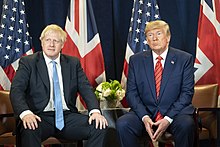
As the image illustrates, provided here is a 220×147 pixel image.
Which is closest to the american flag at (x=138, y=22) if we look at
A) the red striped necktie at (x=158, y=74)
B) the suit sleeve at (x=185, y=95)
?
the red striped necktie at (x=158, y=74)

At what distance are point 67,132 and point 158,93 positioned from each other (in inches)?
36.9

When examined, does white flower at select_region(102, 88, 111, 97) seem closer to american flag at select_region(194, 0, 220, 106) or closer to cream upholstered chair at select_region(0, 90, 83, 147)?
cream upholstered chair at select_region(0, 90, 83, 147)

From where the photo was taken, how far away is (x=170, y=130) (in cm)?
425

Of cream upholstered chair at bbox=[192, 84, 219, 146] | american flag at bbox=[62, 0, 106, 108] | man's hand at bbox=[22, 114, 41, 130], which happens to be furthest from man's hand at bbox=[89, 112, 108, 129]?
american flag at bbox=[62, 0, 106, 108]

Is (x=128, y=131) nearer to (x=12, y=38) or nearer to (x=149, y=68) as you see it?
(x=149, y=68)

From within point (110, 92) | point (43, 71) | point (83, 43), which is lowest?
point (110, 92)

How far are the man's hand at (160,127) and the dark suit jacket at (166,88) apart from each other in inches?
4.3

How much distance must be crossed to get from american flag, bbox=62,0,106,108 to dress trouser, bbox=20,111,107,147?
1377 mm

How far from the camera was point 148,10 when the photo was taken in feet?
18.5

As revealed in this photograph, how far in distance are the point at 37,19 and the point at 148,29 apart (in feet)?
6.87

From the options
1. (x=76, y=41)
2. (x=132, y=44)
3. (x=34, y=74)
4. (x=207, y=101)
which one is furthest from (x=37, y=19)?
(x=207, y=101)

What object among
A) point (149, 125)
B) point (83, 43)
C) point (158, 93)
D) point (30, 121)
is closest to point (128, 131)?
point (149, 125)

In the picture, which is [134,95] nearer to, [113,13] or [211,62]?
[211,62]

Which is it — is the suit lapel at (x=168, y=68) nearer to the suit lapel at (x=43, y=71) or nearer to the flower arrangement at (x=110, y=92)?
the flower arrangement at (x=110, y=92)
